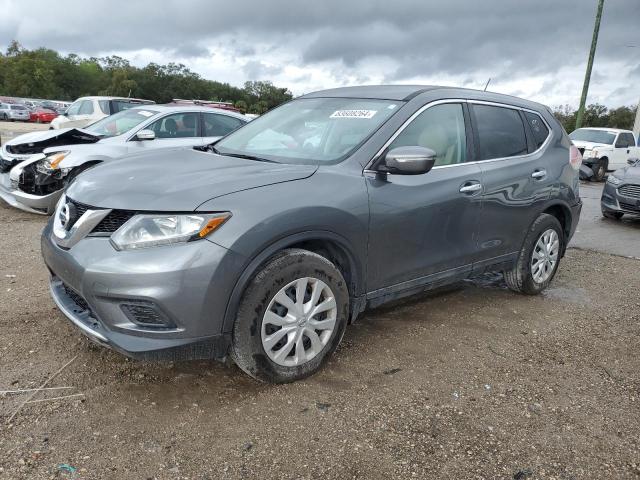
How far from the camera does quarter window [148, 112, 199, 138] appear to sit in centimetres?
785

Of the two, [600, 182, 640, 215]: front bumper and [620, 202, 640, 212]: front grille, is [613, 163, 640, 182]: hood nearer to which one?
[600, 182, 640, 215]: front bumper

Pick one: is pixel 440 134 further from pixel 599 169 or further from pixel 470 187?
pixel 599 169

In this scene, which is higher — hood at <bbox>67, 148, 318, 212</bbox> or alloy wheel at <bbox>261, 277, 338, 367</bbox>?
hood at <bbox>67, 148, 318, 212</bbox>

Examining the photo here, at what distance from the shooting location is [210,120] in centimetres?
842

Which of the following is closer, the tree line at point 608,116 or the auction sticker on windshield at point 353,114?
the auction sticker on windshield at point 353,114

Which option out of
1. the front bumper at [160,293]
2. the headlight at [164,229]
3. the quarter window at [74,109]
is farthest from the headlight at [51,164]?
the quarter window at [74,109]

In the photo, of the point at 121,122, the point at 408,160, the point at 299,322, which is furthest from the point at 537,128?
the point at 121,122

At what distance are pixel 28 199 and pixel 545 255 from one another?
19.7 ft

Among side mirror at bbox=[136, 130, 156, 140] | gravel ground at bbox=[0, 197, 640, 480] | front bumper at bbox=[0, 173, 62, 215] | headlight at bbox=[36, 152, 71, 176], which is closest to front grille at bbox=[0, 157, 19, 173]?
front bumper at bbox=[0, 173, 62, 215]

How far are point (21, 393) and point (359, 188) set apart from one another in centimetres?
214

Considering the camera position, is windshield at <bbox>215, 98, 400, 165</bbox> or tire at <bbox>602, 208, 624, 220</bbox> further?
tire at <bbox>602, 208, 624, 220</bbox>

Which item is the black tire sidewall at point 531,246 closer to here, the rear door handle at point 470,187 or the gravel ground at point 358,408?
the gravel ground at point 358,408

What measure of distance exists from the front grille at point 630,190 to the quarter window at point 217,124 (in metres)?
6.72

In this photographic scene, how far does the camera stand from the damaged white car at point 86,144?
670 cm
